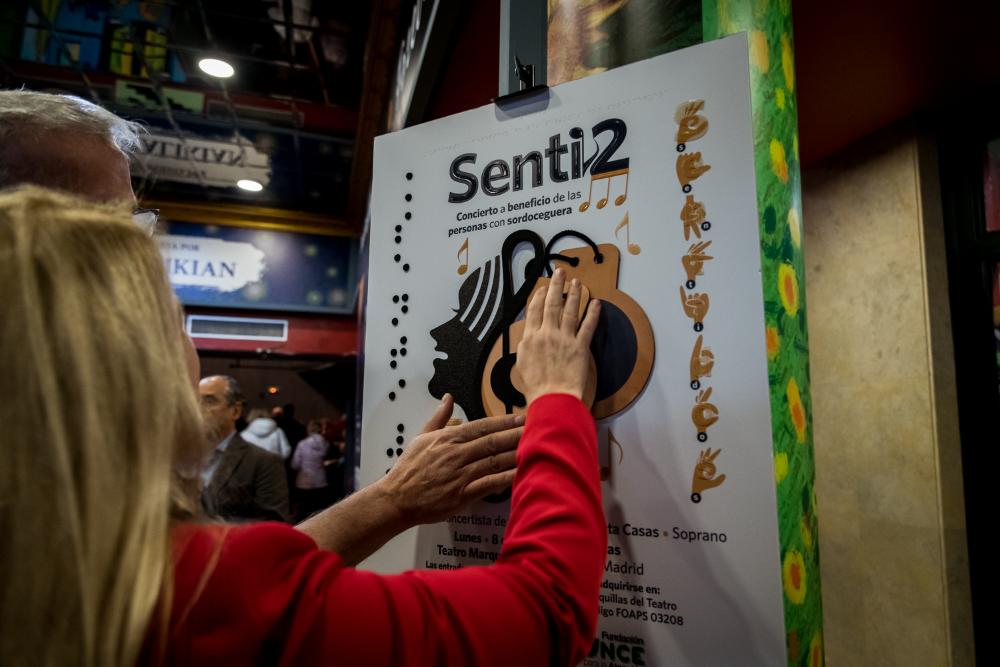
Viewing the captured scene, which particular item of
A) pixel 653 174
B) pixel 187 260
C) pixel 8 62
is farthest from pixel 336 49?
pixel 653 174

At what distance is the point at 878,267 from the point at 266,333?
489cm

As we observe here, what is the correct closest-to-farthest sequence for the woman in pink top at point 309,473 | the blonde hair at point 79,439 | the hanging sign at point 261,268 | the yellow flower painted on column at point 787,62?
the blonde hair at point 79,439 → the yellow flower painted on column at point 787,62 → the woman in pink top at point 309,473 → the hanging sign at point 261,268

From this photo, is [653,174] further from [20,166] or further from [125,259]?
[20,166]

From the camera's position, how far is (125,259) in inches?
20.7

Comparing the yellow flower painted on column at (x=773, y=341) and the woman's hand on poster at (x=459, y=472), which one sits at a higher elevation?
the yellow flower painted on column at (x=773, y=341)

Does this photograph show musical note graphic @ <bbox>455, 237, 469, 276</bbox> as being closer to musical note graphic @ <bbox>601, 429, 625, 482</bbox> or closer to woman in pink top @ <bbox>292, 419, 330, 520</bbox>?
musical note graphic @ <bbox>601, 429, 625, 482</bbox>

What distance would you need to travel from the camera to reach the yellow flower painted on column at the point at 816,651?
2.84 feet

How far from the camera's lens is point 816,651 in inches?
34.9

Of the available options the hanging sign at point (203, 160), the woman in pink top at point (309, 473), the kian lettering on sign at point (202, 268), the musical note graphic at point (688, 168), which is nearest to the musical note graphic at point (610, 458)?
the musical note graphic at point (688, 168)

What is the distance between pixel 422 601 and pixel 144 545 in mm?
220

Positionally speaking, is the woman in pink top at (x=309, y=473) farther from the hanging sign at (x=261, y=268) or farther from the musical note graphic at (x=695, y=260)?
the musical note graphic at (x=695, y=260)

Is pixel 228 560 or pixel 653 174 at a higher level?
pixel 653 174

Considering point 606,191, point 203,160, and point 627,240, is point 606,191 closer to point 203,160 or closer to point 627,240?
point 627,240

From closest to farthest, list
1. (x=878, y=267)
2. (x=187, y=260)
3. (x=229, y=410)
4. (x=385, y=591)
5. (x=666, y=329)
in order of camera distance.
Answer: (x=385, y=591) → (x=666, y=329) → (x=878, y=267) → (x=229, y=410) → (x=187, y=260)
